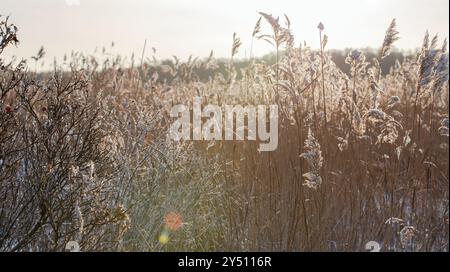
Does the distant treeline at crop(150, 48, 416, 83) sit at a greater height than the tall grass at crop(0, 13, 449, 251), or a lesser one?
greater

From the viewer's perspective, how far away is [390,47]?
126 inches

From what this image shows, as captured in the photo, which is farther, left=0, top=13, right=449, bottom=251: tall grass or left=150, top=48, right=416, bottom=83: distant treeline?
left=150, top=48, right=416, bottom=83: distant treeline

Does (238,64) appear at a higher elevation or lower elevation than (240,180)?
higher

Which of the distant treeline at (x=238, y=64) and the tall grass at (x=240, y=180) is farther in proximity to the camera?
the distant treeline at (x=238, y=64)

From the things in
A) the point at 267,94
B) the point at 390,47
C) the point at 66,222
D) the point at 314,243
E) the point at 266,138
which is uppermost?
the point at 390,47

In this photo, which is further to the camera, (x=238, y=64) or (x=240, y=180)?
(x=238, y=64)

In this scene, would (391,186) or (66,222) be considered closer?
(66,222)

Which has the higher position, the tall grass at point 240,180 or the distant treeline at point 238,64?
the distant treeline at point 238,64

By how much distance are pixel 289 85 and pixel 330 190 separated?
1.96 feet

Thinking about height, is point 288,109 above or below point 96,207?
above

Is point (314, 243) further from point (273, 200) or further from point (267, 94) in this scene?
point (267, 94)
